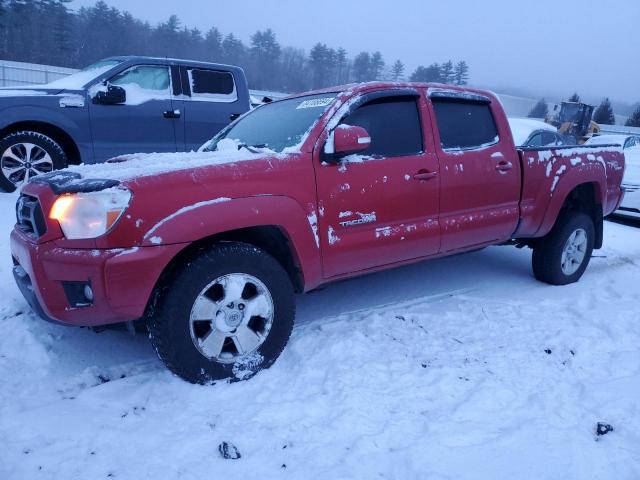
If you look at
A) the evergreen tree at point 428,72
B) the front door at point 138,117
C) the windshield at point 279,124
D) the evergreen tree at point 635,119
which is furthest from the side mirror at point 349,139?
the evergreen tree at point 635,119

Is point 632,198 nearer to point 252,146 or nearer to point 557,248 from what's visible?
point 557,248

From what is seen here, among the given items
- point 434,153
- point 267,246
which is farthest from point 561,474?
point 434,153

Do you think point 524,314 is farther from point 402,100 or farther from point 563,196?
point 402,100

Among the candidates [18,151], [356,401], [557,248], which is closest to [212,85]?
[18,151]

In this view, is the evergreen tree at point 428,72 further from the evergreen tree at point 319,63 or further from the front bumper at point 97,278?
the front bumper at point 97,278

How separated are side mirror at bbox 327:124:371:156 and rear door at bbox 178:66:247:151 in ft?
14.8

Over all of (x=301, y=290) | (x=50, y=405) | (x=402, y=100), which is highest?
(x=402, y=100)

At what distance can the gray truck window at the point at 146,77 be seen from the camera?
20.8 feet

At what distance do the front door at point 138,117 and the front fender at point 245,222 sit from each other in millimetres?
4385

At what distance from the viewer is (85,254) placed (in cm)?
228

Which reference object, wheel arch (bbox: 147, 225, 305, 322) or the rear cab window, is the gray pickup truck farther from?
the rear cab window

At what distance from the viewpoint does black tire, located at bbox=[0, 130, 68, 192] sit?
5.55 metres

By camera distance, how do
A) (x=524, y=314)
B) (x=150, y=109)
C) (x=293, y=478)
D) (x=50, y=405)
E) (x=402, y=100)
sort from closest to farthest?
1. (x=293, y=478)
2. (x=50, y=405)
3. (x=402, y=100)
4. (x=524, y=314)
5. (x=150, y=109)

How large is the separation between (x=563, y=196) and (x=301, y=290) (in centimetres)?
269
